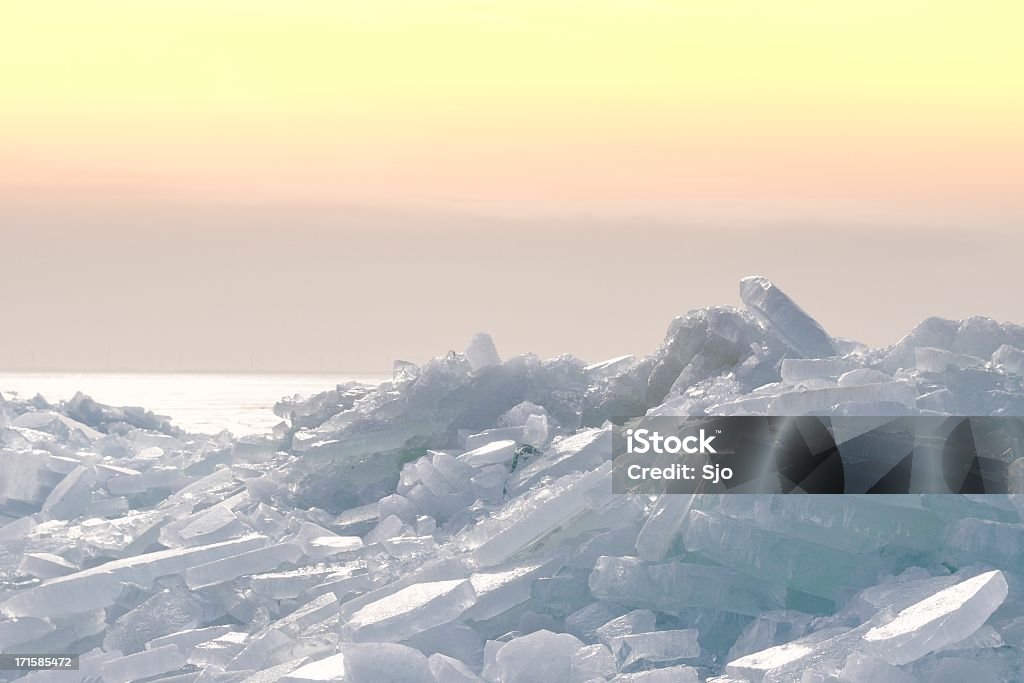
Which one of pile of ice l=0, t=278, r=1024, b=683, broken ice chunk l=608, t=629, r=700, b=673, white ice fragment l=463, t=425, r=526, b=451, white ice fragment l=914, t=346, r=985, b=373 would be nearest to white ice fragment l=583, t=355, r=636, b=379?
pile of ice l=0, t=278, r=1024, b=683

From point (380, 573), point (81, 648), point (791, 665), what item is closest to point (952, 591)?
point (791, 665)

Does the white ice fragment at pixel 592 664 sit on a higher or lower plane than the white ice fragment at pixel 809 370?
lower

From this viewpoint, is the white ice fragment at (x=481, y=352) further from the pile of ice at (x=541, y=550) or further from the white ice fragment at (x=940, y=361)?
the white ice fragment at (x=940, y=361)

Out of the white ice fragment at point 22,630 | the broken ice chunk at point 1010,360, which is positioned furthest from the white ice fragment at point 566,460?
the white ice fragment at point 22,630

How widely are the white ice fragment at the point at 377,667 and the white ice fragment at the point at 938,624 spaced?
179 cm

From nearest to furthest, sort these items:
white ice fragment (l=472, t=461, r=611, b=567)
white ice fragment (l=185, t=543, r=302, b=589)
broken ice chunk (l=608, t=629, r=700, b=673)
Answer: broken ice chunk (l=608, t=629, r=700, b=673) → white ice fragment (l=472, t=461, r=611, b=567) → white ice fragment (l=185, t=543, r=302, b=589)

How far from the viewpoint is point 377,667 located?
13.6ft

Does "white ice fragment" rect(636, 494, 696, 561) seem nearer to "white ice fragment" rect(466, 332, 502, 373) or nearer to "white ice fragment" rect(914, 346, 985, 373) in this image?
"white ice fragment" rect(914, 346, 985, 373)

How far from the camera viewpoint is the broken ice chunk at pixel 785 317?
6.98 meters

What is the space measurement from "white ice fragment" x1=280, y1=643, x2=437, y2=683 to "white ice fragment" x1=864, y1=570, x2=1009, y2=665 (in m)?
1.79

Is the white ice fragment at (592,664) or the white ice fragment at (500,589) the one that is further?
the white ice fragment at (500,589)

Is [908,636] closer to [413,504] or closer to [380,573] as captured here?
[380,573]

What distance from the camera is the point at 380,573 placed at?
5.47 metres

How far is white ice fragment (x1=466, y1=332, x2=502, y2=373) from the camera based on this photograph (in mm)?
8039
